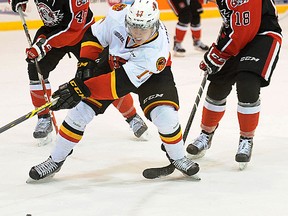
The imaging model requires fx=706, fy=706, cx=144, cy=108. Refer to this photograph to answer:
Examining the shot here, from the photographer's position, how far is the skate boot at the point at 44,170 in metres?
2.85

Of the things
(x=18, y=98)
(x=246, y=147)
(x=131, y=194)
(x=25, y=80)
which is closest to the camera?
(x=131, y=194)

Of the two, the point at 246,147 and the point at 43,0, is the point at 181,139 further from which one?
the point at 43,0

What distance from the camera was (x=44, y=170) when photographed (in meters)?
2.86

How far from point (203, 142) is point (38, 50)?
0.90 meters

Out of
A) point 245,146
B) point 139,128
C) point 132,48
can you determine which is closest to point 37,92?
point 139,128

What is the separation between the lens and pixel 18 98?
4.55 meters

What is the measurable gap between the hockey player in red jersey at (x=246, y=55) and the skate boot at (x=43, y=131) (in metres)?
0.89

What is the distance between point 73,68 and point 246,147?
2.70m

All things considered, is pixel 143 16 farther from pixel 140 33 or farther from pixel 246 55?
pixel 246 55

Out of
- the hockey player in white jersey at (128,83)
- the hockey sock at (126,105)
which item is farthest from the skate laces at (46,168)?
the hockey sock at (126,105)

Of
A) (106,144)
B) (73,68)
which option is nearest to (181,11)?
(73,68)

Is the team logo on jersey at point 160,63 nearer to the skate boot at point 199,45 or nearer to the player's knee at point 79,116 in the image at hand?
the player's knee at point 79,116

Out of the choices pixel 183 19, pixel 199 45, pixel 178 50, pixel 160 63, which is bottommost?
pixel 199 45

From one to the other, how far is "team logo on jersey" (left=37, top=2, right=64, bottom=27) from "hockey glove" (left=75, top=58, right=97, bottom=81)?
569 millimetres
